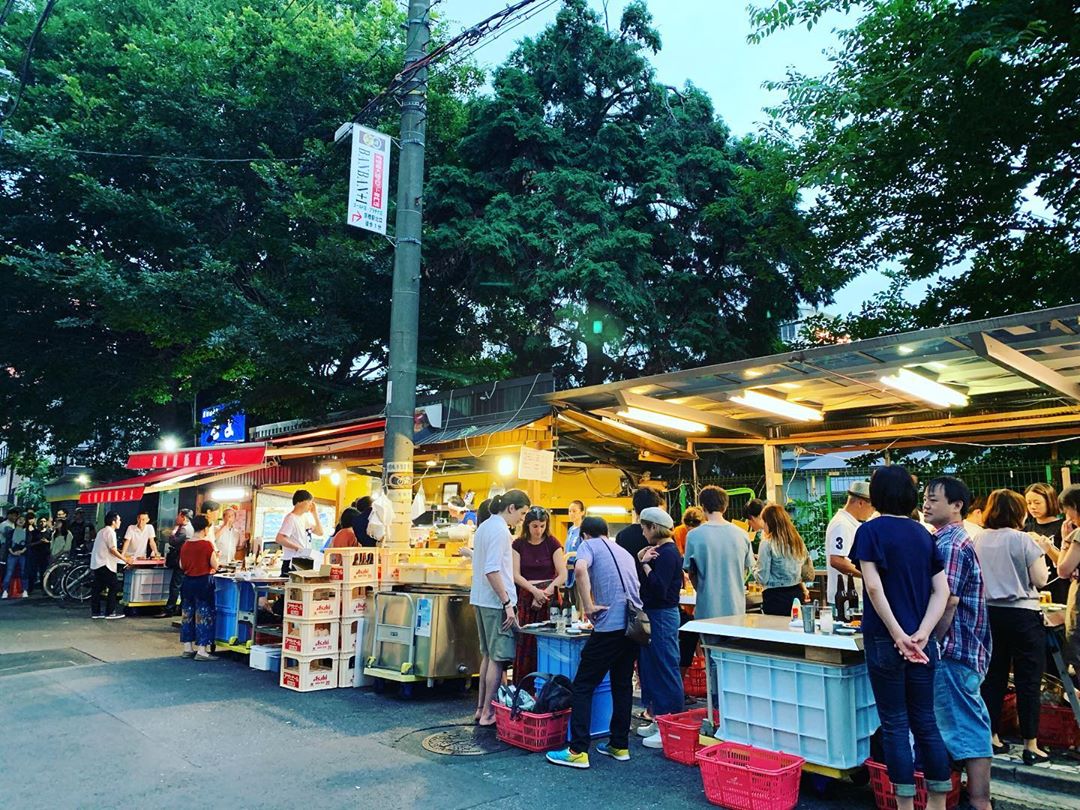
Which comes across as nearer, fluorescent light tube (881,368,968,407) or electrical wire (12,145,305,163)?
fluorescent light tube (881,368,968,407)

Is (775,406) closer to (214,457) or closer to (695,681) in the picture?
(695,681)

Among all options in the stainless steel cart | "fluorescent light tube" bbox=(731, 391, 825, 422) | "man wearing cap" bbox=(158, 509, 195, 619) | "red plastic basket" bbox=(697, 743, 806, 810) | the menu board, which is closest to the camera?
"red plastic basket" bbox=(697, 743, 806, 810)

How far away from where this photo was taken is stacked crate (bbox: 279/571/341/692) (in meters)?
7.94

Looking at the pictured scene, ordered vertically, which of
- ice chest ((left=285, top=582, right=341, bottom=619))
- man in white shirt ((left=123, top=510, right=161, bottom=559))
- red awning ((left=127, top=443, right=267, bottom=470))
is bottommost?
ice chest ((left=285, top=582, right=341, bottom=619))

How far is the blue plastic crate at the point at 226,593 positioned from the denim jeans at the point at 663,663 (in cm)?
607

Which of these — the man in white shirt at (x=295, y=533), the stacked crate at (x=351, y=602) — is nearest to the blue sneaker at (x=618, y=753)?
the stacked crate at (x=351, y=602)

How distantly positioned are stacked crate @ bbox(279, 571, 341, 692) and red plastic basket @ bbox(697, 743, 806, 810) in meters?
4.51

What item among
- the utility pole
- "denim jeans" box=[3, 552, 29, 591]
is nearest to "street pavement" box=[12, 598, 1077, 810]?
the utility pole

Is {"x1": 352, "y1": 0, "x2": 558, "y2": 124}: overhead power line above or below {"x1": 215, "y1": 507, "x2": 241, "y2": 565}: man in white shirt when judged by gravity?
above

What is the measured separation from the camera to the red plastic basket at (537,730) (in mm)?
5801

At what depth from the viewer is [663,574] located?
596 centimetres

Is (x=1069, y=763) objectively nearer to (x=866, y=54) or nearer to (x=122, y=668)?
(x=122, y=668)

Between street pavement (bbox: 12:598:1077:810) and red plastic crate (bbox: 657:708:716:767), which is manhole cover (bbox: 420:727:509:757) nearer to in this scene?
street pavement (bbox: 12:598:1077:810)

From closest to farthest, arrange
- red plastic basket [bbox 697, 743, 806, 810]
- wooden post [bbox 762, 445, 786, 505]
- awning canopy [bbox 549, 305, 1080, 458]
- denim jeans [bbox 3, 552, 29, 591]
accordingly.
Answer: red plastic basket [bbox 697, 743, 806, 810] < awning canopy [bbox 549, 305, 1080, 458] < wooden post [bbox 762, 445, 786, 505] < denim jeans [bbox 3, 552, 29, 591]
